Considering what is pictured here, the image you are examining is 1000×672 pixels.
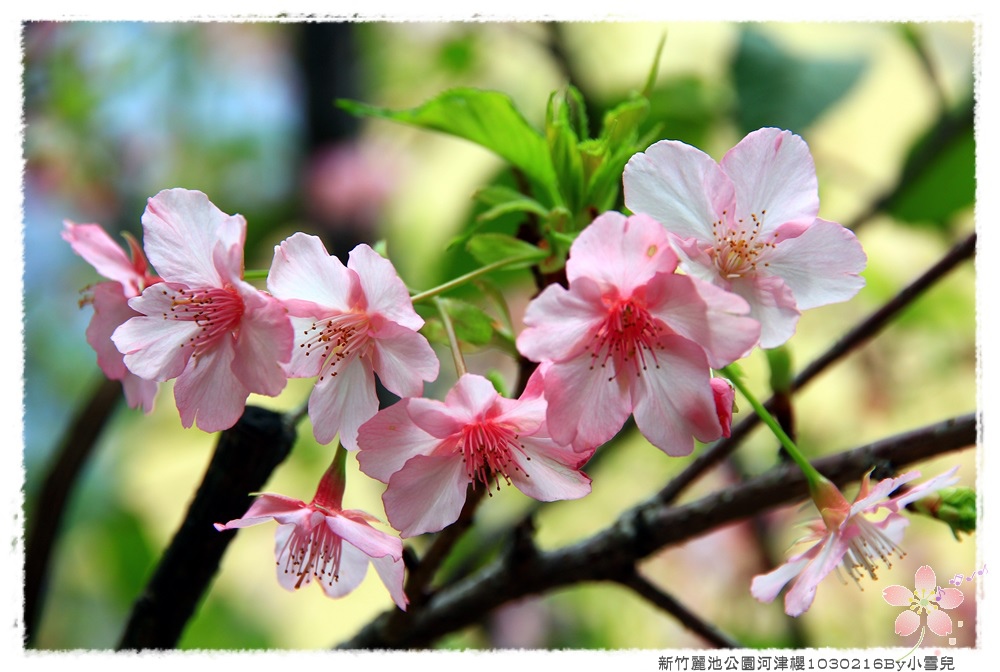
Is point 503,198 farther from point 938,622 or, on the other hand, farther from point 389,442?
point 938,622

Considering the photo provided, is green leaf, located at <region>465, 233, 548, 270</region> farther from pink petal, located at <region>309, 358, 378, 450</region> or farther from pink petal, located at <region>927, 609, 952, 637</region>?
pink petal, located at <region>927, 609, 952, 637</region>

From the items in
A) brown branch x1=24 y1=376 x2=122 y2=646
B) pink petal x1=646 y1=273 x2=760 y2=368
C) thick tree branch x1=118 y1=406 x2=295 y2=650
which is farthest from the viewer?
brown branch x1=24 y1=376 x2=122 y2=646

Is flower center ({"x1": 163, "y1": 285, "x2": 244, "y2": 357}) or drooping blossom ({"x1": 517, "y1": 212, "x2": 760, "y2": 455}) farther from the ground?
drooping blossom ({"x1": 517, "y1": 212, "x2": 760, "y2": 455})

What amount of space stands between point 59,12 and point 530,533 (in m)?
0.46

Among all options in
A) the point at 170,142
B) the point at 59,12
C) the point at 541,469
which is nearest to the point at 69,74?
the point at 170,142

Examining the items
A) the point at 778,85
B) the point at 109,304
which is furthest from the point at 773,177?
the point at 778,85

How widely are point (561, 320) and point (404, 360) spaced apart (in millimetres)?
69

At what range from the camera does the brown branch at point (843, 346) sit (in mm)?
505

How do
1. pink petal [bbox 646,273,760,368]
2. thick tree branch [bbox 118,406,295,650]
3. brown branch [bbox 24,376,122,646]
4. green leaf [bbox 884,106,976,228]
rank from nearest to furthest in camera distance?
pink petal [bbox 646,273,760,368] < thick tree branch [bbox 118,406,295,650] < brown branch [bbox 24,376,122,646] < green leaf [bbox 884,106,976,228]

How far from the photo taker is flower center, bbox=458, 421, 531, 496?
14.3 inches

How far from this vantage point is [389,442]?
0.35 metres

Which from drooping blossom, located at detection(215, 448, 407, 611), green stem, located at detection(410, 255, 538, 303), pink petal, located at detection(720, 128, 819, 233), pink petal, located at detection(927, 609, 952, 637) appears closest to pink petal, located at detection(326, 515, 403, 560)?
drooping blossom, located at detection(215, 448, 407, 611)

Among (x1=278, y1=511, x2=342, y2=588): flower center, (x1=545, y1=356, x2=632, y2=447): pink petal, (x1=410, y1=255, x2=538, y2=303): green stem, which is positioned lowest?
(x1=278, y1=511, x2=342, y2=588): flower center

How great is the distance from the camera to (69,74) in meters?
1.19
